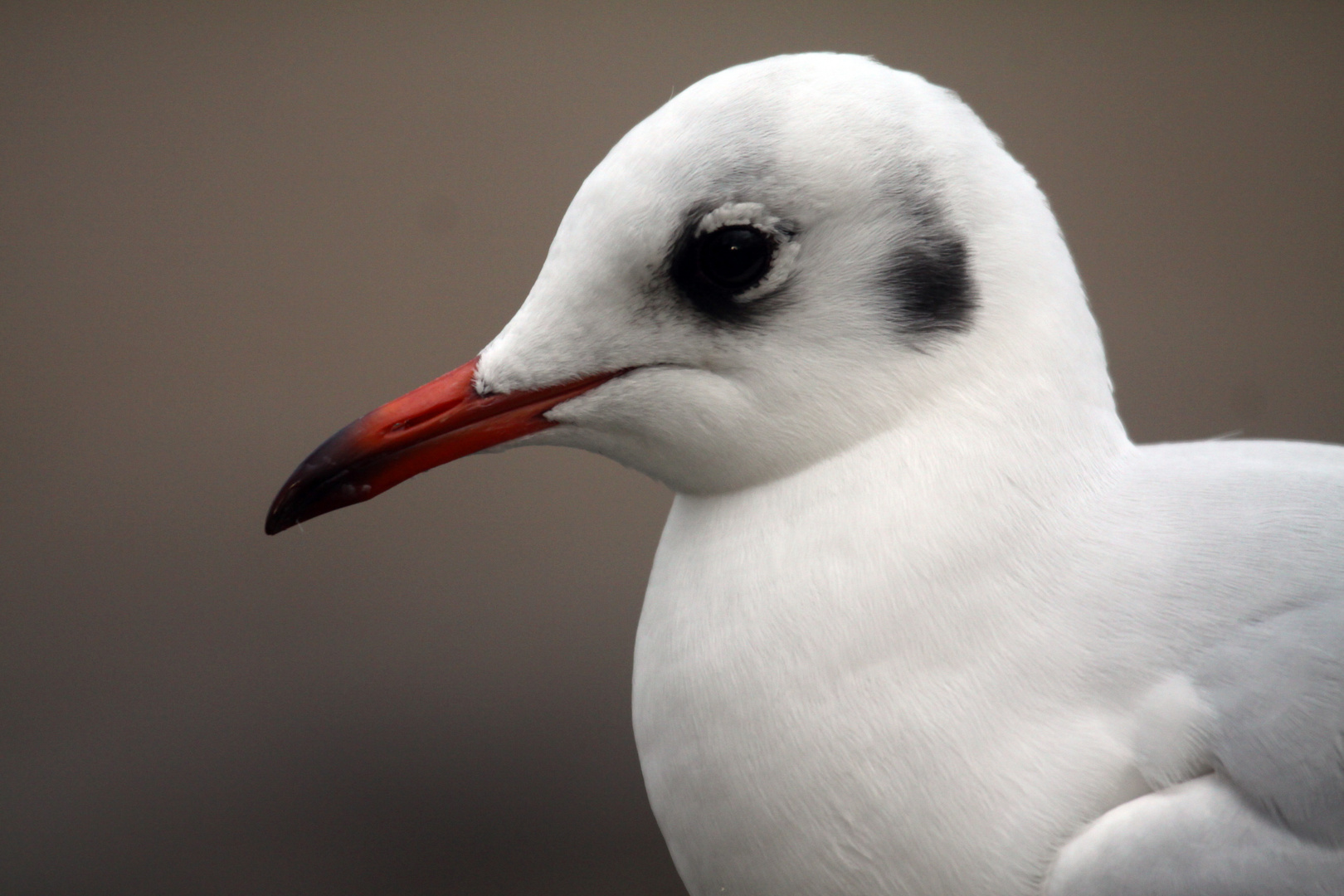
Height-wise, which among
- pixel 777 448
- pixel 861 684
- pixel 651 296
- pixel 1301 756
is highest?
pixel 651 296

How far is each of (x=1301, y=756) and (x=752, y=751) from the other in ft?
0.87

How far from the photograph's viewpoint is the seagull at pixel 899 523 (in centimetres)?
52

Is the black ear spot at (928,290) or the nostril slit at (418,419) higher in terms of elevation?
the nostril slit at (418,419)

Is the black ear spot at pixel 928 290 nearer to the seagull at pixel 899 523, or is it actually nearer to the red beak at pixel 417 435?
the seagull at pixel 899 523

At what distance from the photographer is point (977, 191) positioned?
0.57 metres

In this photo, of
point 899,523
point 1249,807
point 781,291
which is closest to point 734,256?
→ point 781,291

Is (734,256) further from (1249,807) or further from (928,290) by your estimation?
(1249,807)

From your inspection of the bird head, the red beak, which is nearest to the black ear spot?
the bird head

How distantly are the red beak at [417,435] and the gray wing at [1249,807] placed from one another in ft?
1.12

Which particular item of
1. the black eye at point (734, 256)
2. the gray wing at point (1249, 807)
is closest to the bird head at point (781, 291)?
the black eye at point (734, 256)

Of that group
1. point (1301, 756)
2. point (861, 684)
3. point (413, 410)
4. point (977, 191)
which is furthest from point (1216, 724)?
point (413, 410)

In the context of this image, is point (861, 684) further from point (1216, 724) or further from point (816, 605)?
point (1216, 724)

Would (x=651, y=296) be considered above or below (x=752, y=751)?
above

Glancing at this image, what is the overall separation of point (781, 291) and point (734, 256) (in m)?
0.03
